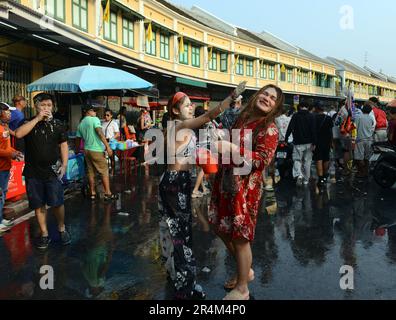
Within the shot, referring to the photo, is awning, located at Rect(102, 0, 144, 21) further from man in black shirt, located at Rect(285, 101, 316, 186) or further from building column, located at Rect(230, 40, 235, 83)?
building column, located at Rect(230, 40, 235, 83)

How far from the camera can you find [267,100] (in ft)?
11.3

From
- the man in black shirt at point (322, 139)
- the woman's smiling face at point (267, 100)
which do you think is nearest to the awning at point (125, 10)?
the man in black shirt at point (322, 139)

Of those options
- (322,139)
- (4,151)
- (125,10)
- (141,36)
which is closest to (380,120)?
(322,139)

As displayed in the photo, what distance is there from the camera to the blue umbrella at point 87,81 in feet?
25.6

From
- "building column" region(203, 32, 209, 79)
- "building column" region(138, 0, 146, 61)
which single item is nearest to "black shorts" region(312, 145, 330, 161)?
"building column" region(138, 0, 146, 61)

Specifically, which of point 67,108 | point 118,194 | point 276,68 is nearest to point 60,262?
point 118,194

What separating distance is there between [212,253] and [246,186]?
1.82 m

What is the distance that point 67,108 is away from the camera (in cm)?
1503

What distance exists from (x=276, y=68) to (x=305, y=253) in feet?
140

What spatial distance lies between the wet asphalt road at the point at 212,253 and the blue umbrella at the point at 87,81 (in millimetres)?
2238

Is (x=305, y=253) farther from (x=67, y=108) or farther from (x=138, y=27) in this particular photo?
(x=138, y=27)

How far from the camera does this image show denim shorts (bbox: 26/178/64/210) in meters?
5.06
